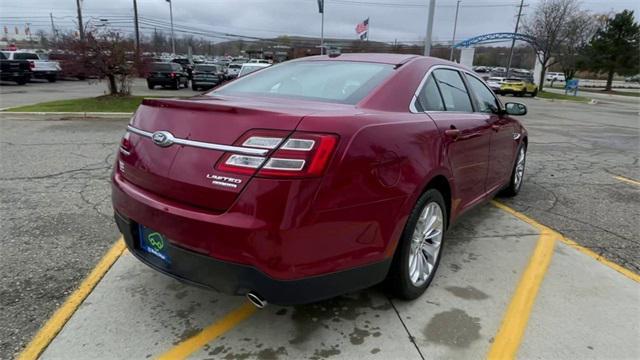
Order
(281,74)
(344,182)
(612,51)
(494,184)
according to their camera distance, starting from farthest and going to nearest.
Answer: (612,51), (494,184), (281,74), (344,182)

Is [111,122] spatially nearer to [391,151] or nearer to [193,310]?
[193,310]

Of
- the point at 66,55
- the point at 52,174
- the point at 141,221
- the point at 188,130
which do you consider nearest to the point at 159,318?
the point at 141,221

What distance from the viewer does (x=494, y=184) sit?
4418 mm

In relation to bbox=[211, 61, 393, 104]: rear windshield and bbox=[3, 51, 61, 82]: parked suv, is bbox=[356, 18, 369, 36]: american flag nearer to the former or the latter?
bbox=[3, 51, 61, 82]: parked suv

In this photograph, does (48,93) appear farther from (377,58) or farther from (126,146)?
(377,58)

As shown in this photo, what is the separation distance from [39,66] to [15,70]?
3099 mm

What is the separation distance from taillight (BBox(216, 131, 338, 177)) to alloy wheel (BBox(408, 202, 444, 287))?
101cm

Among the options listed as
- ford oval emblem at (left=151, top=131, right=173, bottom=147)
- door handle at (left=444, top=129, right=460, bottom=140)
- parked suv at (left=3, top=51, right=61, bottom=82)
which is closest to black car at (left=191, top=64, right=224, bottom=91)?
parked suv at (left=3, top=51, right=61, bottom=82)

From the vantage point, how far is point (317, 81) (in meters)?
3.15

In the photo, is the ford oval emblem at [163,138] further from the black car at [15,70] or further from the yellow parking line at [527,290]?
the black car at [15,70]

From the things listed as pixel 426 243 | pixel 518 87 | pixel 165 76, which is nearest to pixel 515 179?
pixel 426 243

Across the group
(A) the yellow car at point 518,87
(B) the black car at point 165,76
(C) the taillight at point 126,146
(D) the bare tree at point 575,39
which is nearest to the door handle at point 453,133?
(C) the taillight at point 126,146

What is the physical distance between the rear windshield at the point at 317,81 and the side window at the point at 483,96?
1358 millimetres

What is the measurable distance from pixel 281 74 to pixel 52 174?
402 cm
